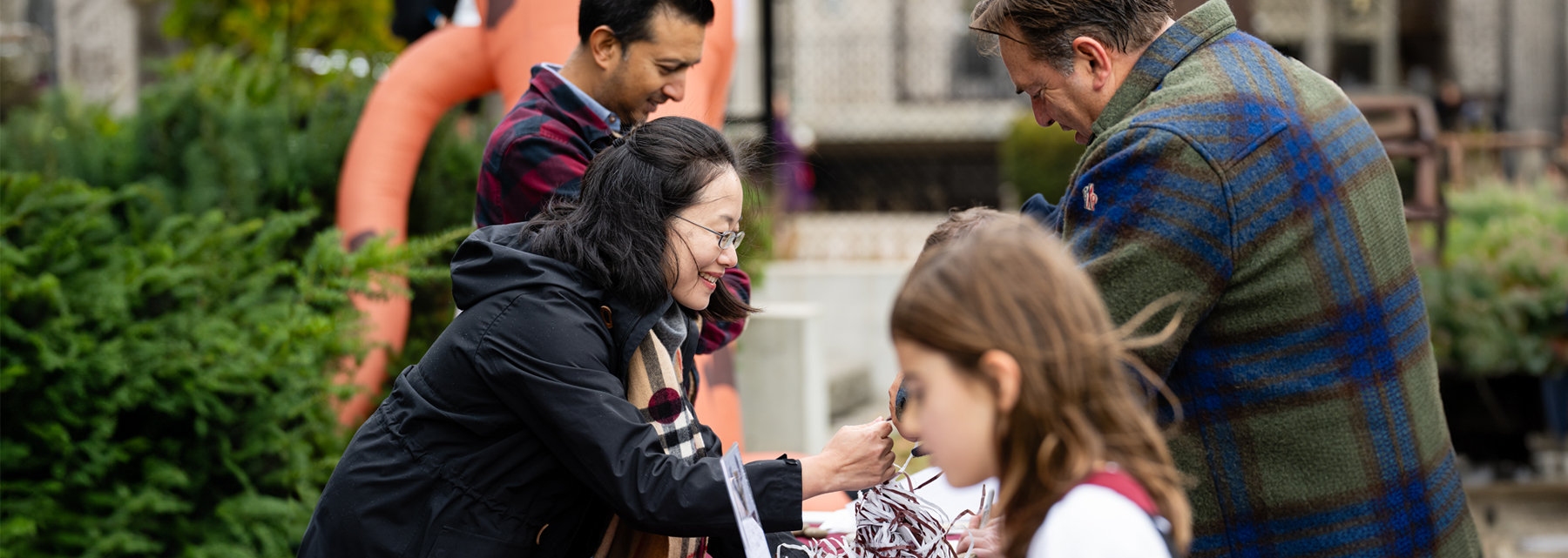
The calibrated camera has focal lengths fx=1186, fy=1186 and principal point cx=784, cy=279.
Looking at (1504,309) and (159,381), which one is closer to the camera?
(159,381)

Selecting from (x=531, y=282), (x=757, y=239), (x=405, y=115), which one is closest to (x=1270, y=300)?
(x=531, y=282)

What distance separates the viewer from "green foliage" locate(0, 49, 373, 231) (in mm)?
4246

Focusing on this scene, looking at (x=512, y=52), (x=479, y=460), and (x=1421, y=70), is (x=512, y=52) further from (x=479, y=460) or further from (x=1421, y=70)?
(x=1421, y=70)

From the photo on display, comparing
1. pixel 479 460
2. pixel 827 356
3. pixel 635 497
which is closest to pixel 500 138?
pixel 479 460

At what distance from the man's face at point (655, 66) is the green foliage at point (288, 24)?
4708 mm

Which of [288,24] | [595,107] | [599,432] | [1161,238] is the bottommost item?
[599,432]

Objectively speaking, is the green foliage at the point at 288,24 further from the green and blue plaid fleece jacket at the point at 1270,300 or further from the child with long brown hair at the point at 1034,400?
the child with long brown hair at the point at 1034,400

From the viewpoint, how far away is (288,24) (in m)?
7.05

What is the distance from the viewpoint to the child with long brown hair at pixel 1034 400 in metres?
1.21

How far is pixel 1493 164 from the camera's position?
12.3m

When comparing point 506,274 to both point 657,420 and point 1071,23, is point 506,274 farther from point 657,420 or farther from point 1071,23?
point 1071,23

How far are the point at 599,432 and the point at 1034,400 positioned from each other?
680 mm

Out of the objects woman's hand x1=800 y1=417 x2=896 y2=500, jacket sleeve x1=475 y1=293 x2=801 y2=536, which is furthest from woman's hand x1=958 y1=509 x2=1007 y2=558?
jacket sleeve x1=475 y1=293 x2=801 y2=536

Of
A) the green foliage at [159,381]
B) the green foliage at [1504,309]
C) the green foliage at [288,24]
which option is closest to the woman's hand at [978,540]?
the green foliage at [159,381]
